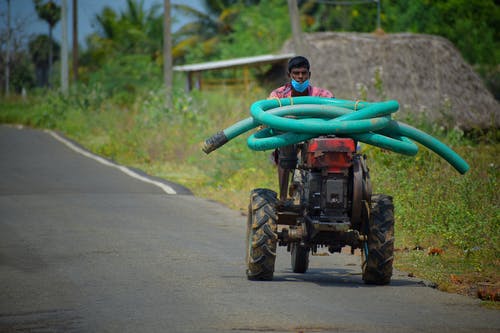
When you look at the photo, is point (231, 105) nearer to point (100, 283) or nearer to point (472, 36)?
point (100, 283)

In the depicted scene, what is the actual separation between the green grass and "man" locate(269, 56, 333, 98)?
2160mm

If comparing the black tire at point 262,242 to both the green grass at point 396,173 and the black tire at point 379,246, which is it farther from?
the green grass at point 396,173

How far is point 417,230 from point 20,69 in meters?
48.1

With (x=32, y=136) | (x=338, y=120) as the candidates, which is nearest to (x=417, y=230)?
(x=338, y=120)

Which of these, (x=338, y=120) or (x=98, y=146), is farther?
(x=98, y=146)

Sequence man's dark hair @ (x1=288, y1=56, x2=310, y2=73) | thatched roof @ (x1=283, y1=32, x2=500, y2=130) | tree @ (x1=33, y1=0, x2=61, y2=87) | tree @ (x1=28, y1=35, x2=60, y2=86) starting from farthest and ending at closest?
tree @ (x1=28, y1=35, x2=60, y2=86)
tree @ (x1=33, y1=0, x2=61, y2=87)
thatched roof @ (x1=283, y1=32, x2=500, y2=130)
man's dark hair @ (x1=288, y1=56, x2=310, y2=73)

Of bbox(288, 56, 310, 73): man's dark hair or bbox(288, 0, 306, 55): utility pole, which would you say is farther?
bbox(288, 0, 306, 55): utility pole

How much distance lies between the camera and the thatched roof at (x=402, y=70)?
36.2 meters

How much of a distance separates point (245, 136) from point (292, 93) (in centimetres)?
1043

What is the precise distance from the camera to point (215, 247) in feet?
39.4

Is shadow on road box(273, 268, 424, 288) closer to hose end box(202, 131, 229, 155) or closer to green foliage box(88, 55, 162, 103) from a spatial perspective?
hose end box(202, 131, 229, 155)

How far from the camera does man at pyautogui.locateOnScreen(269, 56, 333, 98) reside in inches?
413

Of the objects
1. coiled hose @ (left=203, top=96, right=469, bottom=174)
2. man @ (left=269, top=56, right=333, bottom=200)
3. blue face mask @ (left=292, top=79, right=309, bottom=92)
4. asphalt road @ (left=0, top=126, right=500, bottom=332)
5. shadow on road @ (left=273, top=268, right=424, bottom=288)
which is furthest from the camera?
blue face mask @ (left=292, top=79, right=309, bottom=92)

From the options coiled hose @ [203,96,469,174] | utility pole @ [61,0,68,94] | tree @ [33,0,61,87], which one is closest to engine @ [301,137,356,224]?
coiled hose @ [203,96,469,174]
